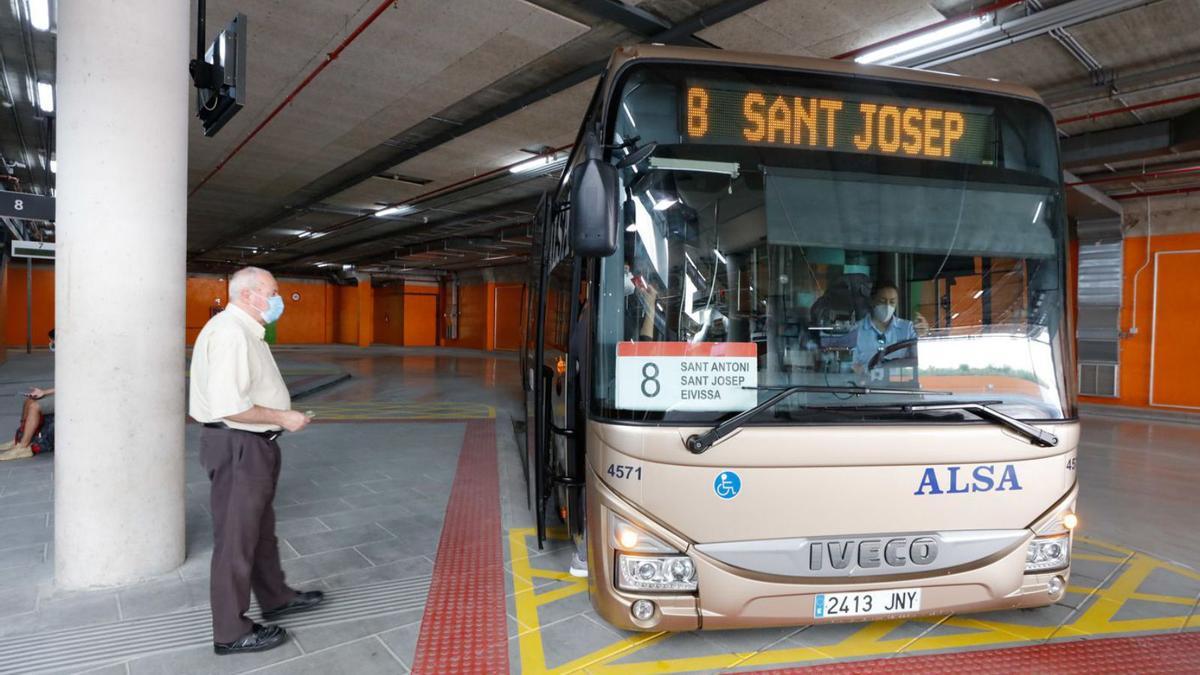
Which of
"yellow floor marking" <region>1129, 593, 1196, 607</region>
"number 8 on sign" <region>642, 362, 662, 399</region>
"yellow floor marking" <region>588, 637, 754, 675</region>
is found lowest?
"yellow floor marking" <region>1129, 593, 1196, 607</region>

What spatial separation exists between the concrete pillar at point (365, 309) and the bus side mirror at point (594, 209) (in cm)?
3691

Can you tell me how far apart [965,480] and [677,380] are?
1339 mm

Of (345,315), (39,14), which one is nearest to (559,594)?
(39,14)

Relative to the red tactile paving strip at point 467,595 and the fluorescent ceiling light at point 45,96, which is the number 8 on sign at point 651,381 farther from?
the fluorescent ceiling light at point 45,96

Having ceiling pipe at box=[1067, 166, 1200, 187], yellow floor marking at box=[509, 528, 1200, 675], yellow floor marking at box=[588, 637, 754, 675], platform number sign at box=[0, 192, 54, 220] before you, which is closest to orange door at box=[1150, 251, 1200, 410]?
ceiling pipe at box=[1067, 166, 1200, 187]

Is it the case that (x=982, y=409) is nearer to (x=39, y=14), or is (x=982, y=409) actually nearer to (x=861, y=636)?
(x=861, y=636)

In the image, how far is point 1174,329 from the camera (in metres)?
12.8

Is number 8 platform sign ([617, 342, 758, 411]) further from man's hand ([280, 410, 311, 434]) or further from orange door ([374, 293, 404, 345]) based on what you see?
orange door ([374, 293, 404, 345])

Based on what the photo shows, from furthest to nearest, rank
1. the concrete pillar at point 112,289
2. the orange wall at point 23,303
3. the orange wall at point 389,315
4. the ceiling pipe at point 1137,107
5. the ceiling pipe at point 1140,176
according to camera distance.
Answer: the orange wall at point 389,315 → the orange wall at point 23,303 → the ceiling pipe at point 1140,176 → the ceiling pipe at point 1137,107 → the concrete pillar at point 112,289

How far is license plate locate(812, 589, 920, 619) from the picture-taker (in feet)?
8.95

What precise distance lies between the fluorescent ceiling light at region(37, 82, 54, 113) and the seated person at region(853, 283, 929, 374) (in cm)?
1052

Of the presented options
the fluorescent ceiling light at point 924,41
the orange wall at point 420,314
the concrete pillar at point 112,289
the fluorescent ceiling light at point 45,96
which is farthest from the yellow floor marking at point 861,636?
the orange wall at point 420,314

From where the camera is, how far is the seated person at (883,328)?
284 centimetres

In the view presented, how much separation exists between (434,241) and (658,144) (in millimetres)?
21863
